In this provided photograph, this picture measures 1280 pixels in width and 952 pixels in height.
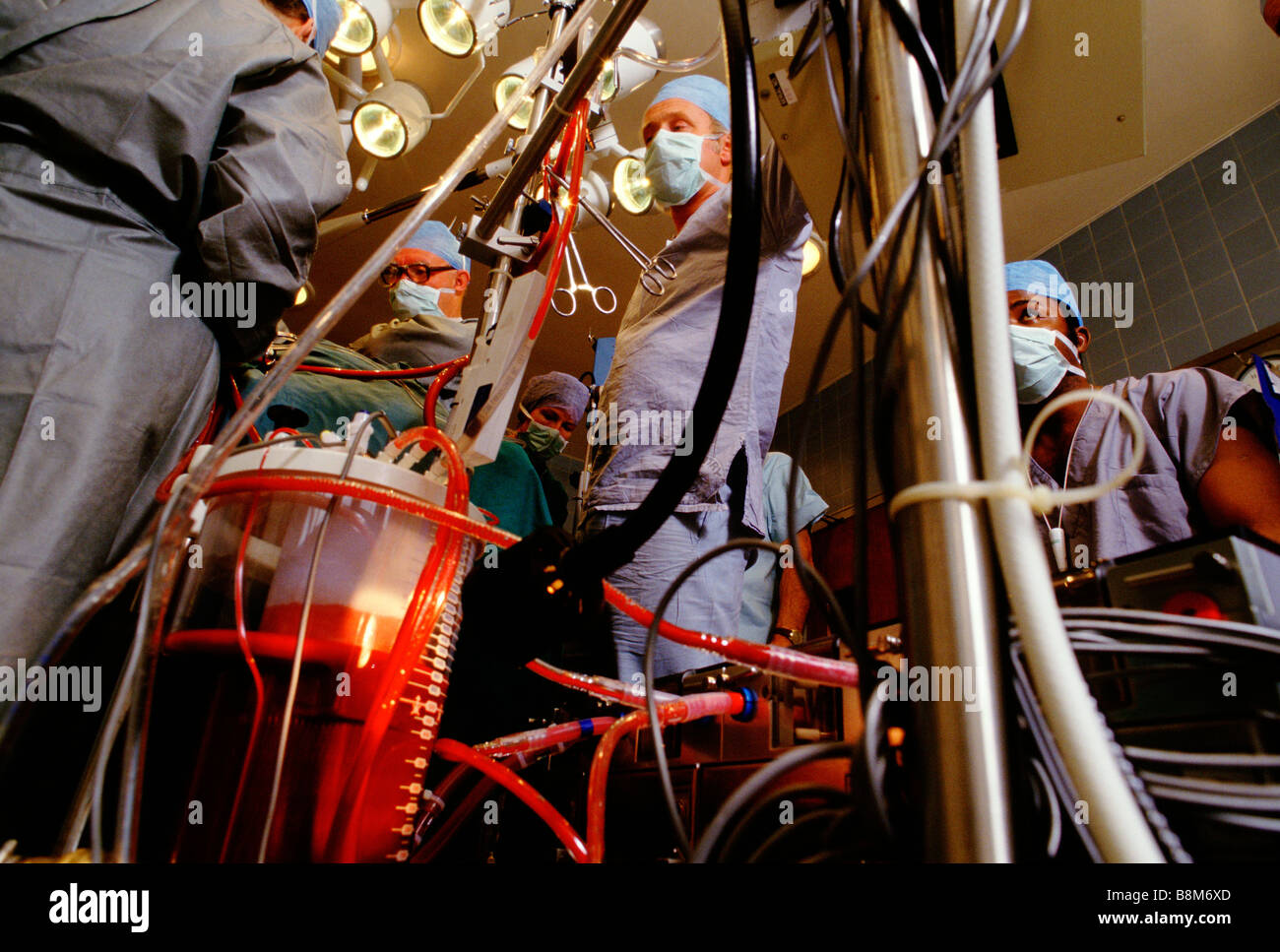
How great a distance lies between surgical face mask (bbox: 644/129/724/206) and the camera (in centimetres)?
161

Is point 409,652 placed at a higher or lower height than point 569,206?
lower

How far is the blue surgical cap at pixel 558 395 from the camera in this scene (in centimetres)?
269

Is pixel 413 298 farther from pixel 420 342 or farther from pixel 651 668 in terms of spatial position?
pixel 651 668

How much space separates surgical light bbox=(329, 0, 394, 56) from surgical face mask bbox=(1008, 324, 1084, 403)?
81.9 inches

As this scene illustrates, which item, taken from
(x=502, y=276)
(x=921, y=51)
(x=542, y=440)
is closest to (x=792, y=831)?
(x=921, y=51)

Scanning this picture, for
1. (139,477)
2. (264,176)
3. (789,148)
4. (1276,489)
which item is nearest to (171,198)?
(264,176)

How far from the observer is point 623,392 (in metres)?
1.35

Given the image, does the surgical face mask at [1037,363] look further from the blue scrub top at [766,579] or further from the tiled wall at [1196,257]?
the tiled wall at [1196,257]

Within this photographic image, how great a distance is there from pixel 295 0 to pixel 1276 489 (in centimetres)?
224

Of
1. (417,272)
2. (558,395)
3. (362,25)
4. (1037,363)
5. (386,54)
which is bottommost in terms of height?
(1037,363)

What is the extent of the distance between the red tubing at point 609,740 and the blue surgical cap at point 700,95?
5.15 feet

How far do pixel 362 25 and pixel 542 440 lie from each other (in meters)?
1.44

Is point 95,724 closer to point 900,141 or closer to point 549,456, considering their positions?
point 900,141

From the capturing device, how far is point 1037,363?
1724 mm
